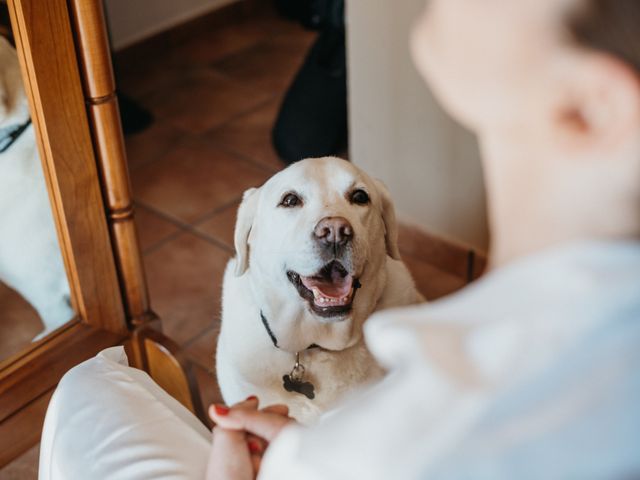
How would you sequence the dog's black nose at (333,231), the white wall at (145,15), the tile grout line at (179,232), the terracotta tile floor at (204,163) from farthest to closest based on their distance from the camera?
the white wall at (145,15) → the tile grout line at (179,232) → the terracotta tile floor at (204,163) → the dog's black nose at (333,231)

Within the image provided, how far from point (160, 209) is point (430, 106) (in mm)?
1006

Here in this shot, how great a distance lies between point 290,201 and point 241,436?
0.59m

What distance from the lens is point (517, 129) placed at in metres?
0.63

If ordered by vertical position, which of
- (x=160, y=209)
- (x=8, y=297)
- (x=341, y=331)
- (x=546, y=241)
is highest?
(x=546, y=241)

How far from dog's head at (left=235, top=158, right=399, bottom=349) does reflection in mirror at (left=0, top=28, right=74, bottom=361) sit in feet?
1.15

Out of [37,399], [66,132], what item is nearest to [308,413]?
[37,399]

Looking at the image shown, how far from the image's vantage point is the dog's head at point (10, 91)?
130cm

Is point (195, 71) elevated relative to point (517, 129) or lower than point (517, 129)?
lower

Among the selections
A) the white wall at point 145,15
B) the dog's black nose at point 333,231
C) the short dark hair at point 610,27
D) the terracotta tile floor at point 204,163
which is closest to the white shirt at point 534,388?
the short dark hair at point 610,27

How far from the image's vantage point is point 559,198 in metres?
0.60

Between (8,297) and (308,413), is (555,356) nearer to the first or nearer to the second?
(308,413)

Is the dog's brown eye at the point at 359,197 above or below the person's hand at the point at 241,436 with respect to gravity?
below

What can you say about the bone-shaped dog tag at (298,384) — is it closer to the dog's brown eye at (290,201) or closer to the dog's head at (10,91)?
the dog's brown eye at (290,201)

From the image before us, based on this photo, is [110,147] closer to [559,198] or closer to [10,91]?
[10,91]
